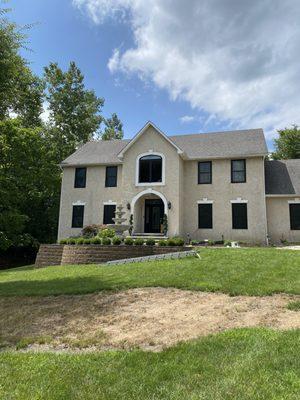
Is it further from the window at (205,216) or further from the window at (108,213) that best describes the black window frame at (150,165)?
the window at (205,216)

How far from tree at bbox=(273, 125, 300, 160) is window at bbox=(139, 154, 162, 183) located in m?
22.7

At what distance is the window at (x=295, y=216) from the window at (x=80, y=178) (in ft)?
48.2

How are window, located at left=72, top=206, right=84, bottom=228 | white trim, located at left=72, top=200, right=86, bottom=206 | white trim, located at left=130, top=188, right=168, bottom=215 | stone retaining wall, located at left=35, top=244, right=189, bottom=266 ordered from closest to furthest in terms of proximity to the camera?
stone retaining wall, located at left=35, top=244, right=189, bottom=266
white trim, located at left=130, top=188, right=168, bottom=215
window, located at left=72, top=206, right=84, bottom=228
white trim, located at left=72, top=200, right=86, bottom=206

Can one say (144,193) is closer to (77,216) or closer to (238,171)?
(77,216)

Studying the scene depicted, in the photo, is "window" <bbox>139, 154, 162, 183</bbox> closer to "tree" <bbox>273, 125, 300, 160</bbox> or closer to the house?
the house

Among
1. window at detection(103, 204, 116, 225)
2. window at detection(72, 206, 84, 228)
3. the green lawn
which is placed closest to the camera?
the green lawn

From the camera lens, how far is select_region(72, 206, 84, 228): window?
2500 cm

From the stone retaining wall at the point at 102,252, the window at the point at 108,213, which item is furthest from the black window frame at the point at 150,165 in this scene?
the stone retaining wall at the point at 102,252

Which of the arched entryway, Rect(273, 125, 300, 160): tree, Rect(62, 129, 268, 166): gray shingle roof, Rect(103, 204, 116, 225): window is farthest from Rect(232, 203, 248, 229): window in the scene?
Rect(273, 125, 300, 160): tree

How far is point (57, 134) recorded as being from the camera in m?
39.8

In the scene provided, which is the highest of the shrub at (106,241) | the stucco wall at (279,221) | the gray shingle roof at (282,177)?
the gray shingle roof at (282,177)

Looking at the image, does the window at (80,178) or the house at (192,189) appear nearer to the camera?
the house at (192,189)

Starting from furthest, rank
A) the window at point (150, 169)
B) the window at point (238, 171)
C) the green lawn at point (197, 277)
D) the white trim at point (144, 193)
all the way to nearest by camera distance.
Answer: the window at point (150, 169)
the window at point (238, 171)
the white trim at point (144, 193)
the green lawn at point (197, 277)

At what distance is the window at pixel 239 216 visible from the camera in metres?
21.8
